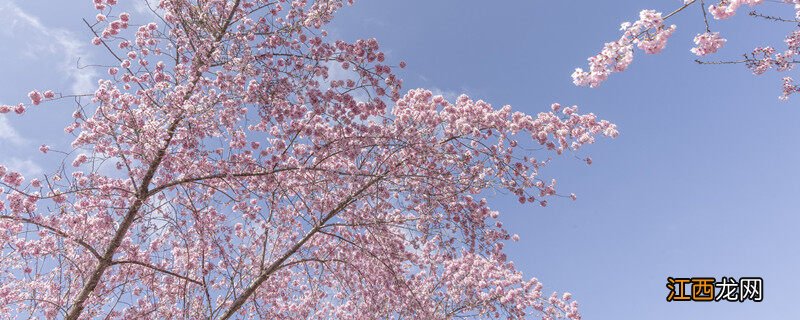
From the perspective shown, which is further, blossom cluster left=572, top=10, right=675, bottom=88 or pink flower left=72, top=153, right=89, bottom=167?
pink flower left=72, top=153, right=89, bottom=167

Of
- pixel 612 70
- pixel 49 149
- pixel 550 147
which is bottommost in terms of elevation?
pixel 49 149

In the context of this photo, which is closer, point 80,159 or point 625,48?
point 625,48

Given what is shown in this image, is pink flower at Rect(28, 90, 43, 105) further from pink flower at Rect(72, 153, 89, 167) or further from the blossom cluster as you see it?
the blossom cluster

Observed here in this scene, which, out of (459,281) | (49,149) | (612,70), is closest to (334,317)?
(459,281)

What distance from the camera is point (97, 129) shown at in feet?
24.2

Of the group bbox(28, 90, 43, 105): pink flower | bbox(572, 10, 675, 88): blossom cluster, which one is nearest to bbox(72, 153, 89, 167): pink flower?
bbox(28, 90, 43, 105): pink flower

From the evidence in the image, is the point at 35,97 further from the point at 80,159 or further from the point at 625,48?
the point at 625,48

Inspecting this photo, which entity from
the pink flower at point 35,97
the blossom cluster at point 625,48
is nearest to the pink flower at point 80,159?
the pink flower at point 35,97

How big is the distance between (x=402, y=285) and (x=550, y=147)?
12.3 feet

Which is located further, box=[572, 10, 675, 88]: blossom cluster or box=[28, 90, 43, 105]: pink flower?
box=[28, 90, 43, 105]: pink flower

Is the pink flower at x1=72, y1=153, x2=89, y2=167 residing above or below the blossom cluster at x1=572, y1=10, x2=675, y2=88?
below

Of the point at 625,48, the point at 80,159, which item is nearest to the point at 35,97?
the point at 80,159

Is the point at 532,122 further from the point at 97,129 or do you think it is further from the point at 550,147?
the point at 97,129

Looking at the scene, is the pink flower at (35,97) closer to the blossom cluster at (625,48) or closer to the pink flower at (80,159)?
the pink flower at (80,159)
